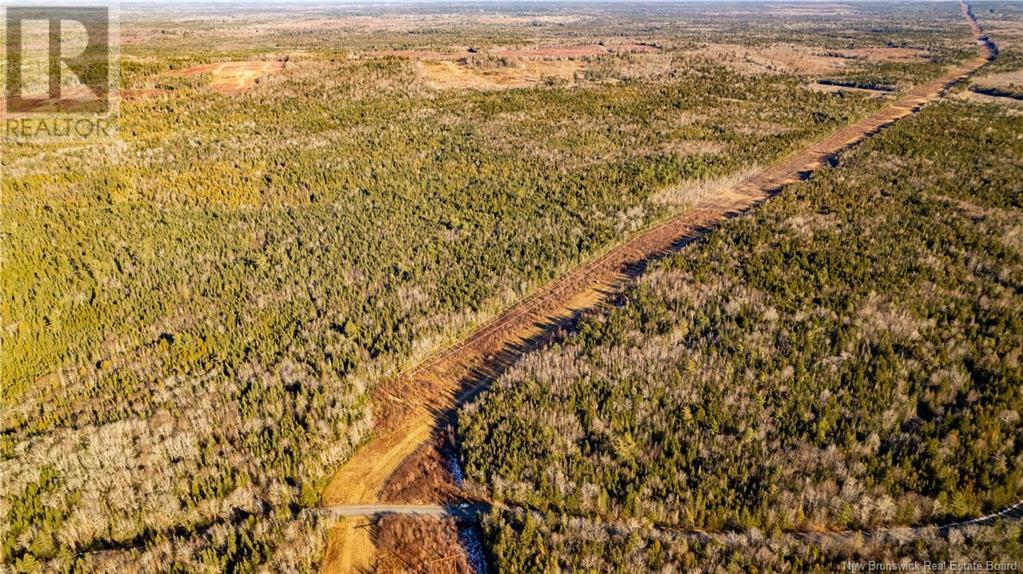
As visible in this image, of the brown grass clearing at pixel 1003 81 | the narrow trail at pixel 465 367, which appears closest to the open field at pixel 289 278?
the narrow trail at pixel 465 367

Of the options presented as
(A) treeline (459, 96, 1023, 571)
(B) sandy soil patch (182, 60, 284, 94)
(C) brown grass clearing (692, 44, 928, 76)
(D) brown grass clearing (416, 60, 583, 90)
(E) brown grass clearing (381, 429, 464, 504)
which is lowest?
(E) brown grass clearing (381, 429, 464, 504)

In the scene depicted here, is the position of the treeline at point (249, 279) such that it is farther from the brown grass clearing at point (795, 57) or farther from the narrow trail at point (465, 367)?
the brown grass clearing at point (795, 57)

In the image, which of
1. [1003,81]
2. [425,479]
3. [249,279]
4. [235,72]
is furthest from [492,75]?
[1003,81]

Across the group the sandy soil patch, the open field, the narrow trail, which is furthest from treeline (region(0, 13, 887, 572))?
the sandy soil patch

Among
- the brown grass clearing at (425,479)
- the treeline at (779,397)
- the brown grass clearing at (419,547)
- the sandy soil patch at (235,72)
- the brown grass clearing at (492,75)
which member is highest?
the brown grass clearing at (492,75)

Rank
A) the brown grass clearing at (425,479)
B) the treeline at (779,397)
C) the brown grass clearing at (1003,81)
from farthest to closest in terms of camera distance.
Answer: the brown grass clearing at (1003,81) < the brown grass clearing at (425,479) < the treeline at (779,397)

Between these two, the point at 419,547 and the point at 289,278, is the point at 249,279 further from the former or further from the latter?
the point at 419,547

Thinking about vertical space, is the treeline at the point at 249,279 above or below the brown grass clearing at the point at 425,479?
above

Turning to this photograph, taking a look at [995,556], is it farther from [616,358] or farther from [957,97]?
[957,97]

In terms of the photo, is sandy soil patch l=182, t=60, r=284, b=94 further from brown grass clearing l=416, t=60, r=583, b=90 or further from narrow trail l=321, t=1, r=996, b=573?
narrow trail l=321, t=1, r=996, b=573
